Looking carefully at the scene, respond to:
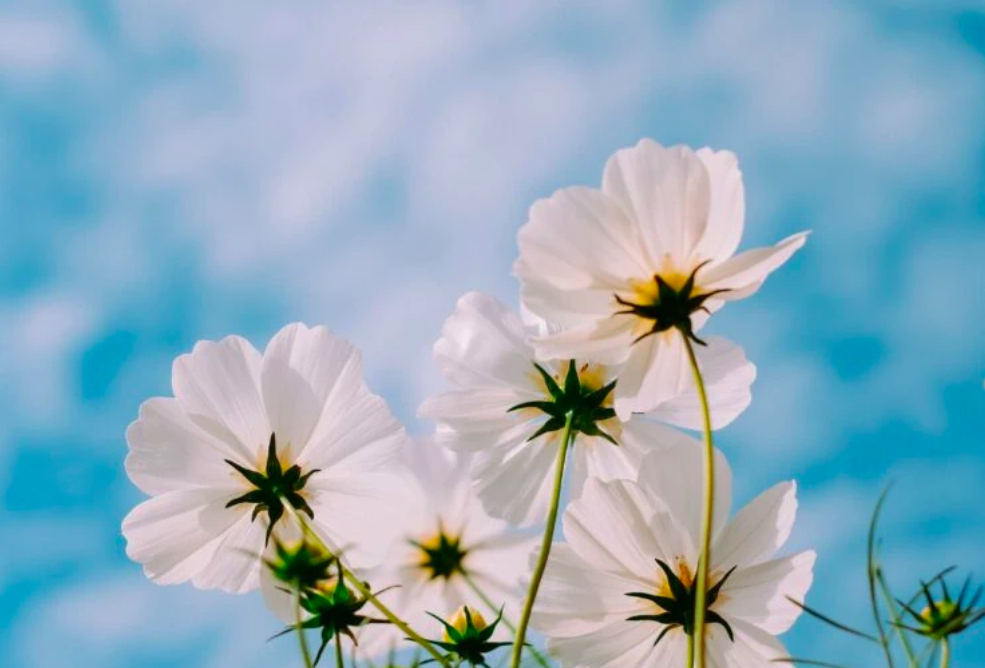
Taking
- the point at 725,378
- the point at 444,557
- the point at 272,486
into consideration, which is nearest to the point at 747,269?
the point at 725,378

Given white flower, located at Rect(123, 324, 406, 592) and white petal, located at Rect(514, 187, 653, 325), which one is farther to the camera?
white flower, located at Rect(123, 324, 406, 592)

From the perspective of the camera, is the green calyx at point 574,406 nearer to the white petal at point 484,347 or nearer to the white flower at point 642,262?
the white petal at point 484,347

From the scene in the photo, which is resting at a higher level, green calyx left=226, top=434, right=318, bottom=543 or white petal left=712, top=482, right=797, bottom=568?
green calyx left=226, top=434, right=318, bottom=543

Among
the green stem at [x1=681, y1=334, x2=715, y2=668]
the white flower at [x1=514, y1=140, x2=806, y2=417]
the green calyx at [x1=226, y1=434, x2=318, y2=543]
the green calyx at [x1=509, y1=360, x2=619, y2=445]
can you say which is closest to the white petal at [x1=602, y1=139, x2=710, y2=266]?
the white flower at [x1=514, y1=140, x2=806, y2=417]

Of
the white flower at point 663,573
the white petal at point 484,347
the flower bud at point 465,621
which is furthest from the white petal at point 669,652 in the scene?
the white petal at point 484,347

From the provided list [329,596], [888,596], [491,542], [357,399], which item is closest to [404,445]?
[357,399]

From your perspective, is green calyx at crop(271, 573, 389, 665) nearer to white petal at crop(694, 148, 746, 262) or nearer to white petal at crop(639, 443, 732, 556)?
white petal at crop(639, 443, 732, 556)

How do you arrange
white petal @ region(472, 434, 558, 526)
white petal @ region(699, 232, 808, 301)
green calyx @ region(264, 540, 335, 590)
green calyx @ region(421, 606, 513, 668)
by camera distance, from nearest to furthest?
green calyx @ region(264, 540, 335, 590)
white petal @ region(699, 232, 808, 301)
green calyx @ region(421, 606, 513, 668)
white petal @ region(472, 434, 558, 526)
